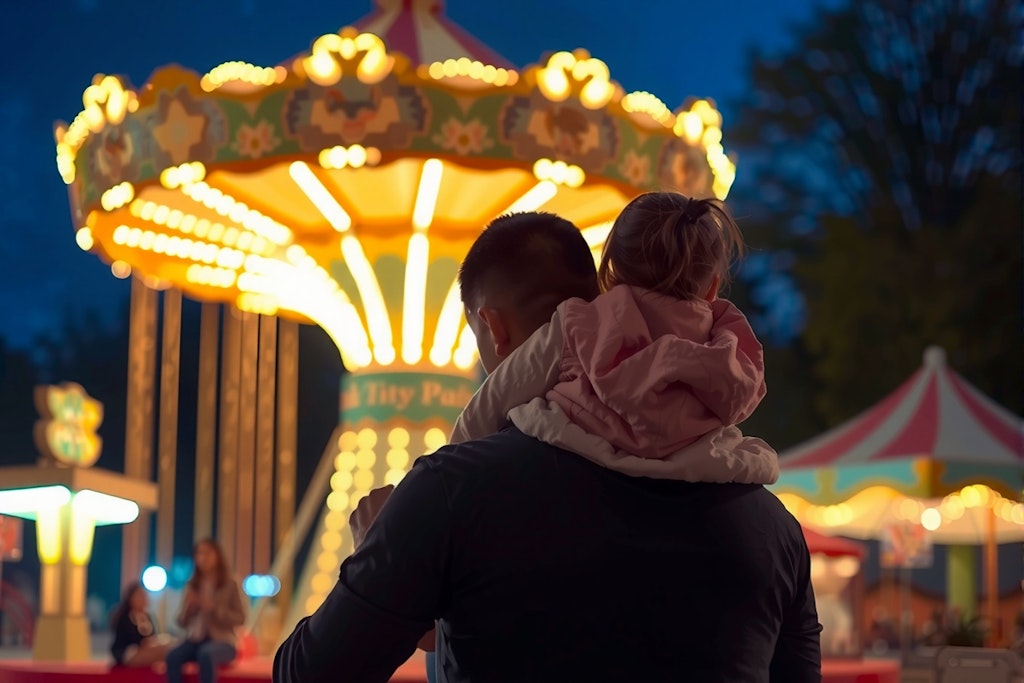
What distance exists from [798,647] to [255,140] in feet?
19.9

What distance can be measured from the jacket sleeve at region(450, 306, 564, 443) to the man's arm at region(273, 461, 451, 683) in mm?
153

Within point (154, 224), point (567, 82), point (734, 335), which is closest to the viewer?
point (734, 335)

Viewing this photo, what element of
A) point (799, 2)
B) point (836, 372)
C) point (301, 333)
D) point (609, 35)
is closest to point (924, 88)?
point (836, 372)

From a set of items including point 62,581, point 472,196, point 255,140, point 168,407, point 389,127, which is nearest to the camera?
point 389,127

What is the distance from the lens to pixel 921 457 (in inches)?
462

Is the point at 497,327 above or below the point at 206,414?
above

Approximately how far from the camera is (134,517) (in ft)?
29.7

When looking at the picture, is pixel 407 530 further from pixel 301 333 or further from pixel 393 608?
pixel 301 333

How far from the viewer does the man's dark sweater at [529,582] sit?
4.18 ft

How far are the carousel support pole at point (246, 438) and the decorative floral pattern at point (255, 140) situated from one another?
111 inches

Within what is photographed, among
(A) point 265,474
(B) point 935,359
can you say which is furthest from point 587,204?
(B) point 935,359

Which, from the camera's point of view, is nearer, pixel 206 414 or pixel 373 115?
pixel 373 115

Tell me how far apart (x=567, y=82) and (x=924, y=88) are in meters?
15.4

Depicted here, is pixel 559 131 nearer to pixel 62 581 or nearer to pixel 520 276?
pixel 62 581
